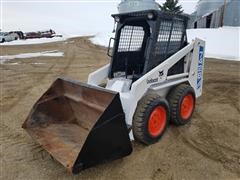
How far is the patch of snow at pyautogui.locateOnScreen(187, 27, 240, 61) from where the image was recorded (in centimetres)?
1303

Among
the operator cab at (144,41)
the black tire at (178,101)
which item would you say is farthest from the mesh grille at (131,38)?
the black tire at (178,101)

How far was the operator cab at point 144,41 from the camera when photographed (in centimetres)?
362

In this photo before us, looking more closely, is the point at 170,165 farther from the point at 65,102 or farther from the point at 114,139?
the point at 65,102

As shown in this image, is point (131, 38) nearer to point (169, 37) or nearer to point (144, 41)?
point (144, 41)

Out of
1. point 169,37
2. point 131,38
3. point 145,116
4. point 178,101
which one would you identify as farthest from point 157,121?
point 131,38

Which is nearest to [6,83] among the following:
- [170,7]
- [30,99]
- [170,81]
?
[30,99]

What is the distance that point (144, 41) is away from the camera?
4449 millimetres

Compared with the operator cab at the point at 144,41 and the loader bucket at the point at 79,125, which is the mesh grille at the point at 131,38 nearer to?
the operator cab at the point at 144,41

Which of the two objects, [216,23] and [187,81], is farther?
[216,23]

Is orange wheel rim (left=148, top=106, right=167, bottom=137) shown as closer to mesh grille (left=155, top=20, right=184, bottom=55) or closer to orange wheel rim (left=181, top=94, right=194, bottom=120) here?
orange wheel rim (left=181, top=94, right=194, bottom=120)

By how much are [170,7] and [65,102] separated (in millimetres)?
34506

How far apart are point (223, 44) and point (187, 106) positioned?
1189 centimetres

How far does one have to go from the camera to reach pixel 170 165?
10.0 ft

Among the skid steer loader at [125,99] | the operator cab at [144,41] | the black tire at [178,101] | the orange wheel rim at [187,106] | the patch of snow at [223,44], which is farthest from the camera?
the patch of snow at [223,44]
